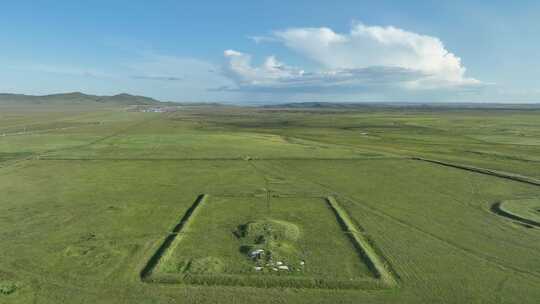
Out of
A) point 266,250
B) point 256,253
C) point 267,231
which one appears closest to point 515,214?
point 267,231

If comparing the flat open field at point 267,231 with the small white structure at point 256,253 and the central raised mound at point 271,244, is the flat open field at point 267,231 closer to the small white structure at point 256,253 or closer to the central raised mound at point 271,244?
the central raised mound at point 271,244

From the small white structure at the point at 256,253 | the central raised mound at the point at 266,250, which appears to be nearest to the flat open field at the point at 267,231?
the central raised mound at the point at 266,250

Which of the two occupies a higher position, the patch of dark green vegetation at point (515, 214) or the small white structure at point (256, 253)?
the patch of dark green vegetation at point (515, 214)

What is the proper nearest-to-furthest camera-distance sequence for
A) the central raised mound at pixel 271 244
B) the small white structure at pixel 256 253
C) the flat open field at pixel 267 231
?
the flat open field at pixel 267 231 → the central raised mound at pixel 271 244 → the small white structure at pixel 256 253

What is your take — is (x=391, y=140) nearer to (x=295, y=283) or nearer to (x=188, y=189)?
(x=188, y=189)

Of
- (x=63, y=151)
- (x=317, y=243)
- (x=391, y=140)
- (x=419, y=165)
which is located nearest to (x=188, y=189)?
(x=317, y=243)

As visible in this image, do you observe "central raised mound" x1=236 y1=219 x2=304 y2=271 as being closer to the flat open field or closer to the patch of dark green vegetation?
the flat open field

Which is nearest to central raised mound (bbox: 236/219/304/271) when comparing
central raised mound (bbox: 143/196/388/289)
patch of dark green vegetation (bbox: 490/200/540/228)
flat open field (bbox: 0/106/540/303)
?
central raised mound (bbox: 143/196/388/289)

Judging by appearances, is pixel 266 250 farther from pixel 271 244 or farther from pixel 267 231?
pixel 267 231
